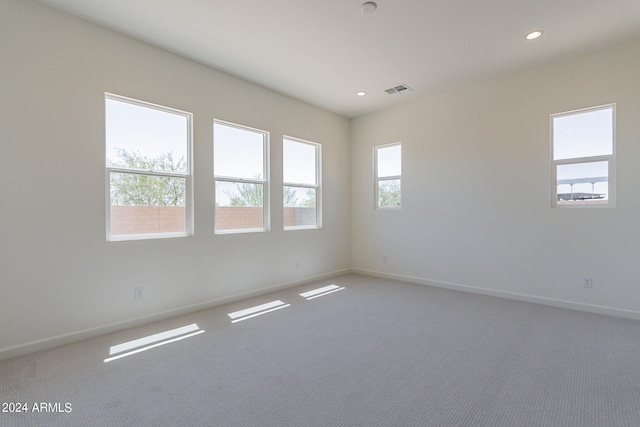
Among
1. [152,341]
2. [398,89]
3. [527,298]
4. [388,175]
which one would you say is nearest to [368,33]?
[398,89]

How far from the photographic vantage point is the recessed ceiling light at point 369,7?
261 centimetres

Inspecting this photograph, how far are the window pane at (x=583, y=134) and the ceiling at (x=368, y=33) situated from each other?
749 millimetres

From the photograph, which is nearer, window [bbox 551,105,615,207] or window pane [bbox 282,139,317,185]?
window [bbox 551,105,615,207]

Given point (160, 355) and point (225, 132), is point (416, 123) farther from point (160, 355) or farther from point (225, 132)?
point (160, 355)

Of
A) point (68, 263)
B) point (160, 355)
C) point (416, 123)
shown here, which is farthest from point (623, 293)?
point (68, 263)

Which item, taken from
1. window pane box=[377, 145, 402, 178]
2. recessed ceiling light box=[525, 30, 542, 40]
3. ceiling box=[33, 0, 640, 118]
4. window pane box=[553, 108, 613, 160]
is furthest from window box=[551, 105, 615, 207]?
window pane box=[377, 145, 402, 178]

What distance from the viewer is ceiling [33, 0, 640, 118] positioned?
8.75 feet

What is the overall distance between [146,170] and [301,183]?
239cm

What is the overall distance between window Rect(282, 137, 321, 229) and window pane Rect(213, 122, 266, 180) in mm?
461

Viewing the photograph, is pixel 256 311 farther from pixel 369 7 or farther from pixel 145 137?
pixel 369 7

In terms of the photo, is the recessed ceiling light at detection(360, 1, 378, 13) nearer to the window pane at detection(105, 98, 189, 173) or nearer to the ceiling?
the ceiling

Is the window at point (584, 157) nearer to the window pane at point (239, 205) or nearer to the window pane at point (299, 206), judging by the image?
the window pane at point (299, 206)

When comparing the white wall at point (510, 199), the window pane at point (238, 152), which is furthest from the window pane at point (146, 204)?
the white wall at point (510, 199)

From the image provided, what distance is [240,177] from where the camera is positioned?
4.16 meters
